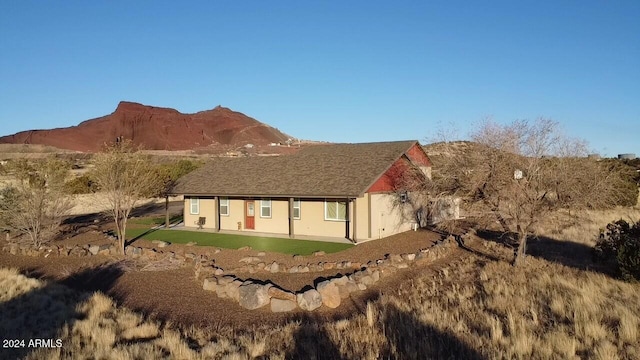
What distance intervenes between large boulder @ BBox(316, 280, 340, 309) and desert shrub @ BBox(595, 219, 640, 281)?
855cm

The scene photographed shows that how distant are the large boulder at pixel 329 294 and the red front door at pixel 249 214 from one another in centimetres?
1155

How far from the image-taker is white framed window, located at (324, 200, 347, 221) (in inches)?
818

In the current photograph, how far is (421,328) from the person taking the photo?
361 inches

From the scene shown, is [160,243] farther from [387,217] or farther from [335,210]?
[387,217]

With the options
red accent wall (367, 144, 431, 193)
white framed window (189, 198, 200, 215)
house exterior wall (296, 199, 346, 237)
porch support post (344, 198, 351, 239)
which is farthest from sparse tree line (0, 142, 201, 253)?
red accent wall (367, 144, 431, 193)

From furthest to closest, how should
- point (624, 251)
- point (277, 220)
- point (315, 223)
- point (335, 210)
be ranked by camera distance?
1. point (277, 220)
2. point (315, 223)
3. point (335, 210)
4. point (624, 251)

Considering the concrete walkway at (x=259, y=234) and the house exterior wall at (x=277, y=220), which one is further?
the house exterior wall at (x=277, y=220)

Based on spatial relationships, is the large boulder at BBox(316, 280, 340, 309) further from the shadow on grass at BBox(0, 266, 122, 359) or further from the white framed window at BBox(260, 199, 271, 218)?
the white framed window at BBox(260, 199, 271, 218)

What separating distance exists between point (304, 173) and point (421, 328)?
14.4 meters

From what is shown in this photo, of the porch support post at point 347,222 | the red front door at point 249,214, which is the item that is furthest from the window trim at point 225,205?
the porch support post at point 347,222

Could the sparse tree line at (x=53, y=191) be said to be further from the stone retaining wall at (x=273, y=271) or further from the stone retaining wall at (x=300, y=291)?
the stone retaining wall at (x=300, y=291)

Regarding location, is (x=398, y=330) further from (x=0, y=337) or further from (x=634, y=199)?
(x=634, y=199)

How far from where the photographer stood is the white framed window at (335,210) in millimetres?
20781

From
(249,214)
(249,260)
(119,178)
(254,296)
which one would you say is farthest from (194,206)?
(254,296)
